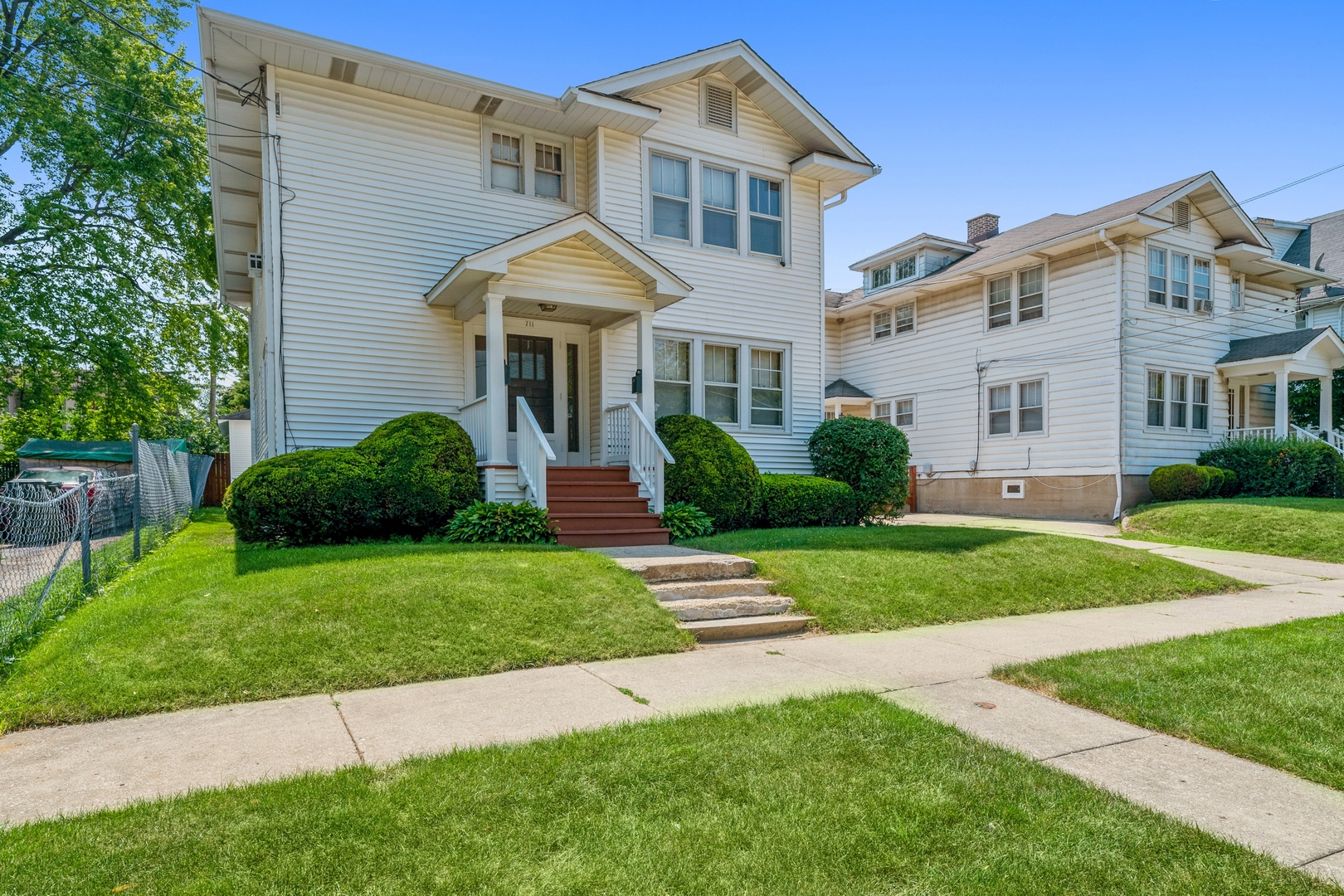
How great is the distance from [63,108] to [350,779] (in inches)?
931

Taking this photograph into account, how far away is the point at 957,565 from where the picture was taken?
847cm

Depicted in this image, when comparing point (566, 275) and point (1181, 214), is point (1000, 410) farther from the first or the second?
point (566, 275)

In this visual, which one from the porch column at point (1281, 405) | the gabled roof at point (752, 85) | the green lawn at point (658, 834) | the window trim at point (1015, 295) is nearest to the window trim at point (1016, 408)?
the window trim at point (1015, 295)

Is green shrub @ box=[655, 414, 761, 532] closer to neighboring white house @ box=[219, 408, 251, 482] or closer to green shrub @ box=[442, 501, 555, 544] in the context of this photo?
green shrub @ box=[442, 501, 555, 544]

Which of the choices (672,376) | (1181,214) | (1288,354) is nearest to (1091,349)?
(1181,214)

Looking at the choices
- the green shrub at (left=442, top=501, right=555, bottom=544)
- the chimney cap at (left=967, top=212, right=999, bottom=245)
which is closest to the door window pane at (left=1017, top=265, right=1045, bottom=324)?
the chimney cap at (left=967, top=212, right=999, bottom=245)

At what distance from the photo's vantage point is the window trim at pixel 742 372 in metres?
13.0

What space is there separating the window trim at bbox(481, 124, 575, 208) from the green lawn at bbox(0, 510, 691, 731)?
6628 mm

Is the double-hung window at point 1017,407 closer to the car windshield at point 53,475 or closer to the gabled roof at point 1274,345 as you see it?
the gabled roof at point 1274,345

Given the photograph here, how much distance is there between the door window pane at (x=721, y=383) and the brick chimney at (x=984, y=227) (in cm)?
1363

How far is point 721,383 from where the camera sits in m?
13.4

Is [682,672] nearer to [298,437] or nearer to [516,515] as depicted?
[516,515]

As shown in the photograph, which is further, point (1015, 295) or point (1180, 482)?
point (1015, 295)

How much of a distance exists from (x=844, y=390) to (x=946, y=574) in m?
15.7
